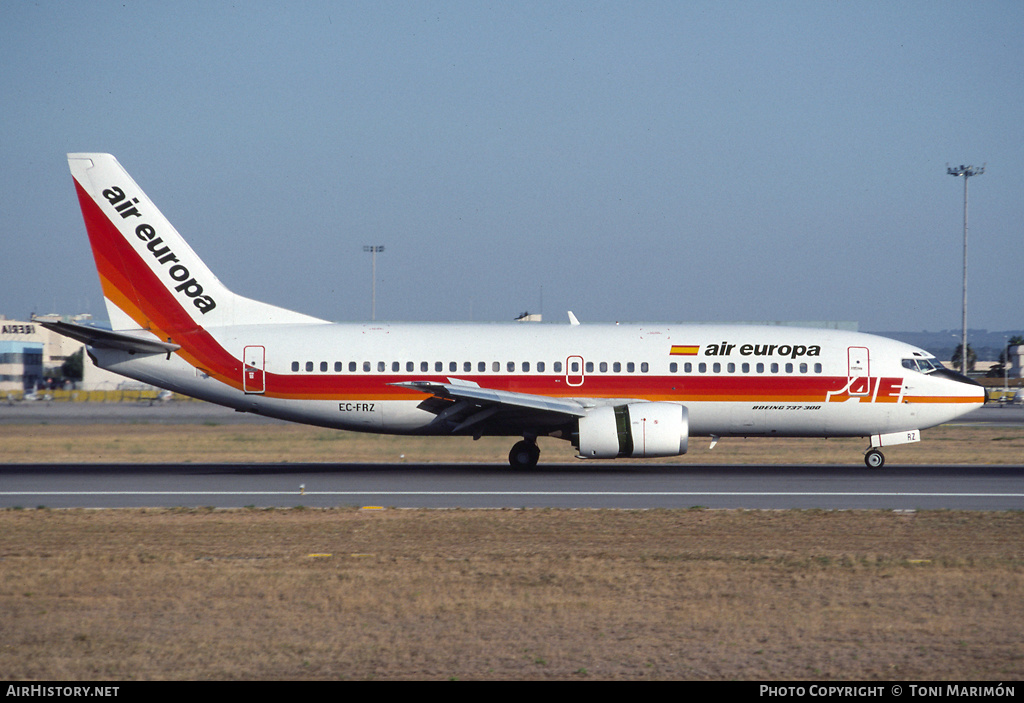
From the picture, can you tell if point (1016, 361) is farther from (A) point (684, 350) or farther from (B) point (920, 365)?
(A) point (684, 350)

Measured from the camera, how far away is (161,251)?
26156mm

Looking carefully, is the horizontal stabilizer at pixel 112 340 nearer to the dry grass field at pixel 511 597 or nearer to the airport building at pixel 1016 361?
the dry grass field at pixel 511 597

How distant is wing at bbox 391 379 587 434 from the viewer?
23875 millimetres

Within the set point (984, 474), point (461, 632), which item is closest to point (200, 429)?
point (984, 474)

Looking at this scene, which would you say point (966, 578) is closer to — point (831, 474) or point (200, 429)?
point (831, 474)

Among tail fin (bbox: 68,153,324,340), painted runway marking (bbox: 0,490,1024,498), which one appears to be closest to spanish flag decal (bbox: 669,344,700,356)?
painted runway marking (bbox: 0,490,1024,498)

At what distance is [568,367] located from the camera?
25.6 m

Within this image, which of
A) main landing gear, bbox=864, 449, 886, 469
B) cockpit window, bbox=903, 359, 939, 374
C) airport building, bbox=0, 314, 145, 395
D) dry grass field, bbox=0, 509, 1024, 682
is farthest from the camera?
airport building, bbox=0, 314, 145, 395

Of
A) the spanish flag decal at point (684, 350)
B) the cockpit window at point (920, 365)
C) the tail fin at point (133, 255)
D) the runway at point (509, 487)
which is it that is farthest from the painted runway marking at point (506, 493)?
the tail fin at point (133, 255)

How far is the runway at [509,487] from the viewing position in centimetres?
1855

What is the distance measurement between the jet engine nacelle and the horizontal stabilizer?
11.3 m

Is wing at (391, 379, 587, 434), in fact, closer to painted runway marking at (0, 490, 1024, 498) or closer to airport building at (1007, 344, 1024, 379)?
painted runway marking at (0, 490, 1024, 498)

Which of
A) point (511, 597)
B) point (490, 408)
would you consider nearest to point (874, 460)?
point (490, 408)
